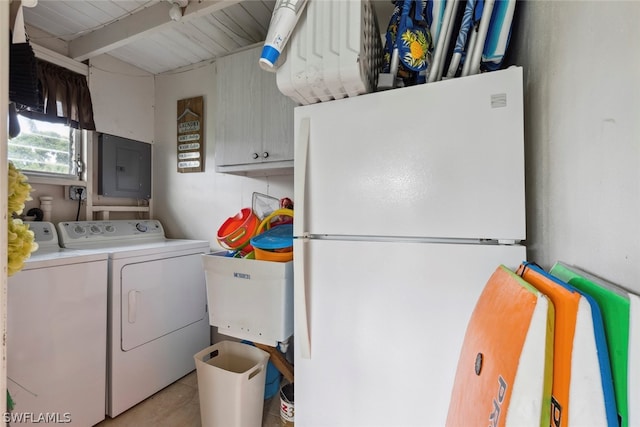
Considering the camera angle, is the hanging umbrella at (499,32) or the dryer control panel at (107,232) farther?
the dryer control panel at (107,232)

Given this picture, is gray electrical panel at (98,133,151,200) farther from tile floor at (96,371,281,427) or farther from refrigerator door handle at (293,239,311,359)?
refrigerator door handle at (293,239,311,359)

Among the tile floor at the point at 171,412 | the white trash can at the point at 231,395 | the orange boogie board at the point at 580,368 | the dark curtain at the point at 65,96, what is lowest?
the tile floor at the point at 171,412

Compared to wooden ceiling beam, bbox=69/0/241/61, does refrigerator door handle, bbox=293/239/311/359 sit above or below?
below

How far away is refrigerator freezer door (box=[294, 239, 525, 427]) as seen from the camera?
0.83 meters

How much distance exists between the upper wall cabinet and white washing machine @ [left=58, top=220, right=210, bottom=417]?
2.60ft

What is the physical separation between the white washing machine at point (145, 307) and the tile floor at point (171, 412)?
5 cm

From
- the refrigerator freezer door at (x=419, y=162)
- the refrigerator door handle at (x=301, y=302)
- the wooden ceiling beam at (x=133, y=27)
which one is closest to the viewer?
the refrigerator freezer door at (x=419, y=162)

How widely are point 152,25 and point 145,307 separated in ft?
5.88

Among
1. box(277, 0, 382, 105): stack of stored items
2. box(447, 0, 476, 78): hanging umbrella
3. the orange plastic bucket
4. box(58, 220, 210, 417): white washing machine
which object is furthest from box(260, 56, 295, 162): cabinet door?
box(58, 220, 210, 417): white washing machine

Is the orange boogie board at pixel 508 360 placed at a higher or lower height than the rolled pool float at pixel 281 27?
lower

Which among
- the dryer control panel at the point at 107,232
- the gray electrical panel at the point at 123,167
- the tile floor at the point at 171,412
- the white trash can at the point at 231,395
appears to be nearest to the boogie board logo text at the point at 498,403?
the white trash can at the point at 231,395

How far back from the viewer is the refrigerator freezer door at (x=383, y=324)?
0.83 m

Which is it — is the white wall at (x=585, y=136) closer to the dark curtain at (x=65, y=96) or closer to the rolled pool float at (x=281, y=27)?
the rolled pool float at (x=281, y=27)

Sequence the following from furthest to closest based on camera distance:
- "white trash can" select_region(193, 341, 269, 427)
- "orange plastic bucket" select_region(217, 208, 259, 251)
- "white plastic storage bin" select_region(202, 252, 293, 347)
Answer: "orange plastic bucket" select_region(217, 208, 259, 251), "white trash can" select_region(193, 341, 269, 427), "white plastic storage bin" select_region(202, 252, 293, 347)
